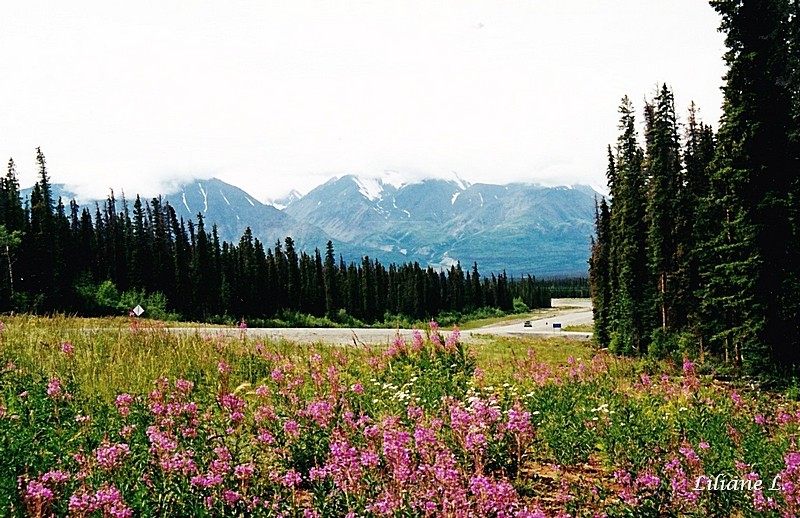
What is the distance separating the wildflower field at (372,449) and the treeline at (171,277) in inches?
1722

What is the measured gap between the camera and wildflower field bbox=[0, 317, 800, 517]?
375cm

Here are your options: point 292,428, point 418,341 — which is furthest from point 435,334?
point 292,428

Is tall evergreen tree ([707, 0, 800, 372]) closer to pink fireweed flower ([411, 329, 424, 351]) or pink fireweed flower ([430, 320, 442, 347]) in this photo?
pink fireweed flower ([430, 320, 442, 347])

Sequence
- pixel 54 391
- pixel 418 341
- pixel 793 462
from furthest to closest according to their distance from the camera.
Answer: pixel 418 341 < pixel 54 391 < pixel 793 462

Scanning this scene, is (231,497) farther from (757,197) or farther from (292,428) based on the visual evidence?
(757,197)

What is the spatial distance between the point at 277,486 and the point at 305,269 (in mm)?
83437

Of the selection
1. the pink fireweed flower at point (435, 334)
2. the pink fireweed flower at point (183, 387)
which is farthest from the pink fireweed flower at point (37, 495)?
the pink fireweed flower at point (435, 334)

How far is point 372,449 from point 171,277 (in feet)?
239

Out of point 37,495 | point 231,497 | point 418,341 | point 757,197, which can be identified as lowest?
point 231,497

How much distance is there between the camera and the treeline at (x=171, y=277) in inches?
2124

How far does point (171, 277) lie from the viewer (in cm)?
7081

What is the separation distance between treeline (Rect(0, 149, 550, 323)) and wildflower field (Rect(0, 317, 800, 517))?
143ft

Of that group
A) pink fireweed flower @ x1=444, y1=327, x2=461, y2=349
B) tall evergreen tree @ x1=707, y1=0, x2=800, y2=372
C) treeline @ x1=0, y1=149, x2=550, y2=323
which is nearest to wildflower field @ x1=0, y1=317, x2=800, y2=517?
pink fireweed flower @ x1=444, y1=327, x2=461, y2=349

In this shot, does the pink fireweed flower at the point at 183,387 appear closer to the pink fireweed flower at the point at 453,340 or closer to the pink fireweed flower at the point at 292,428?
the pink fireweed flower at the point at 292,428
